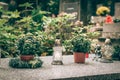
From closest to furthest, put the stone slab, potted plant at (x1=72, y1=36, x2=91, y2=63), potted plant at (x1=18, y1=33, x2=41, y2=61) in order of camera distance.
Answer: the stone slab
potted plant at (x1=18, y1=33, x2=41, y2=61)
potted plant at (x1=72, y1=36, x2=91, y2=63)

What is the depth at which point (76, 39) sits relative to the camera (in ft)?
10.2

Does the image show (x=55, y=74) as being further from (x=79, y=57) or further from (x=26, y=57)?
(x=79, y=57)

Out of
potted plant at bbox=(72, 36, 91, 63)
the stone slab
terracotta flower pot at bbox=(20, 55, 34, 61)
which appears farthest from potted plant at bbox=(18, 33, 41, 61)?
potted plant at bbox=(72, 36, 91, 63)

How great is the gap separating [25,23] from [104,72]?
10.8ft

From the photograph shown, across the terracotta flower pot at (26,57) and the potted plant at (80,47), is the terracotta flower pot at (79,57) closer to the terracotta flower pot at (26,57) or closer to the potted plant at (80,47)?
the potted plant at (80,47)

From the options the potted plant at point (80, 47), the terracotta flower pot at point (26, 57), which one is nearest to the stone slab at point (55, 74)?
the terracotta flower pot at point (26, 57)

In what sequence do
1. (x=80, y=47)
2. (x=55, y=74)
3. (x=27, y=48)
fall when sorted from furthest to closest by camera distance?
(x=80, y=47), (x=27, y=48), (x=55, y=74)

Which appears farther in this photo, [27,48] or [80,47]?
[80,47]

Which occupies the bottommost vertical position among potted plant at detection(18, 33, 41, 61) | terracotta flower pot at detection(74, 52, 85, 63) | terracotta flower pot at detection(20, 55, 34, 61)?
terracotta flower pot at detection(74, 52, 85, 63)

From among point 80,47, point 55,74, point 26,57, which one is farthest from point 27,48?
point 80,47

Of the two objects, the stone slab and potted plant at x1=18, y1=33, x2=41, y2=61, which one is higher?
potted plant at x1=18, y1=33, x2=41, y2=61

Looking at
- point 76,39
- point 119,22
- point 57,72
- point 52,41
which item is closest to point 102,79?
point 57,72

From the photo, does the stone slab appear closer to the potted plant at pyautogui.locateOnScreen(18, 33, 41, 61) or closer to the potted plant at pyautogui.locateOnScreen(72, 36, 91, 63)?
the potted plant at pyautogui.locateOnScreen(18, 33, 41, 61)

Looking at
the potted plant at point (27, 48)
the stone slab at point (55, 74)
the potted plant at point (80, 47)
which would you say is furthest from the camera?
the potted plant at point (80, 47)
